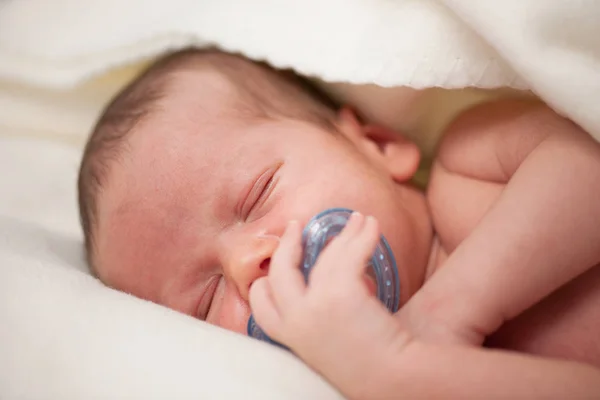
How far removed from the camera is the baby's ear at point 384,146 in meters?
1.11

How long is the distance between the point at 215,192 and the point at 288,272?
10.5 inches

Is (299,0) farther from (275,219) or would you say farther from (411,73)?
(275,219)

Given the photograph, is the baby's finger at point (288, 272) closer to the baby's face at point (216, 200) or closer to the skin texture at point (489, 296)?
the skin texture at point (489, 296)

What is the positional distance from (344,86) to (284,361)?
2.05 feet

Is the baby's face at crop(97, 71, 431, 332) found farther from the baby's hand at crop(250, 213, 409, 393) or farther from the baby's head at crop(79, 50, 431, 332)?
the baby's hand at crop(250, 213, 409, 393)

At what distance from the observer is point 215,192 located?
3.21 feet

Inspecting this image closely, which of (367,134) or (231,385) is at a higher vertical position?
(367,134)

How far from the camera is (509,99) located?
40.9 inches

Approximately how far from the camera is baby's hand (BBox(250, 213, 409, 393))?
2.28 ft

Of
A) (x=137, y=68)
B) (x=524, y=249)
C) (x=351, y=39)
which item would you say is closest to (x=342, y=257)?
(x=524, y=249)

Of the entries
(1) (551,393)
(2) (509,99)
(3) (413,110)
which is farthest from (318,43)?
(1) (551,393)

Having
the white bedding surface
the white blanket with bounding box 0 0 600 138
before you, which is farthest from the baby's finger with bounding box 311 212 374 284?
the white blanket with bounding box 0 0 600 138

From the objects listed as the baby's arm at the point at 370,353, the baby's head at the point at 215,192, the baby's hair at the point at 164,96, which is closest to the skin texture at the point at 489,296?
the baby's arm at the point at 370,353

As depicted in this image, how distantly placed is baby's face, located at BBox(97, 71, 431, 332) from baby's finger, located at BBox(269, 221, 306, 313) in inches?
4.7
